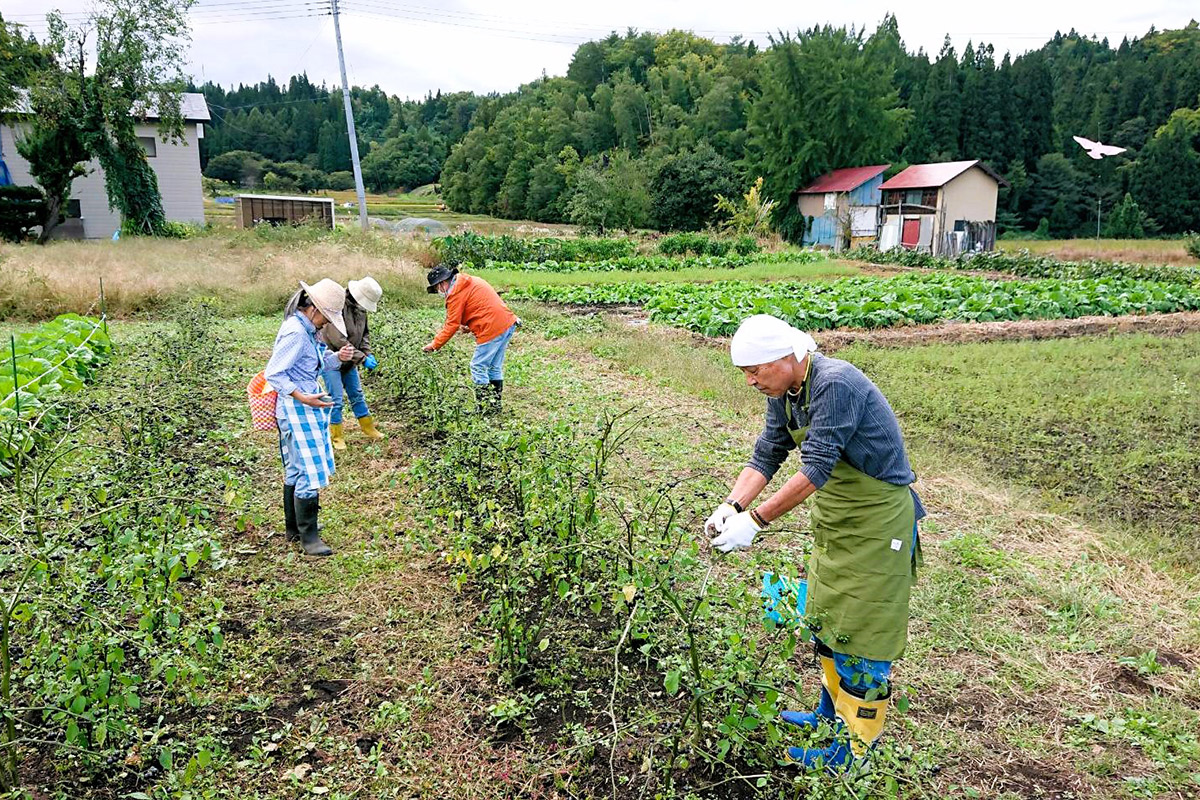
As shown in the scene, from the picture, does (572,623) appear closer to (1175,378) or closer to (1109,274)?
(1175,378)

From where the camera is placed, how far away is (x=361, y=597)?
4145 millimetres

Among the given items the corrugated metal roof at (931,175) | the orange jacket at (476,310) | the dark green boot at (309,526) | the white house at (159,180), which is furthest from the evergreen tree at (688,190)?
the dark green boot at (309,526)

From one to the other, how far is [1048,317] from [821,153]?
990 inches

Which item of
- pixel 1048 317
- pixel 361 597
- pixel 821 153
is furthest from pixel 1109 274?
pixel 361 597

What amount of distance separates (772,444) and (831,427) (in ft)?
1.47

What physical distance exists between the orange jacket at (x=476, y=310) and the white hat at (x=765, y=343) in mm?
4478

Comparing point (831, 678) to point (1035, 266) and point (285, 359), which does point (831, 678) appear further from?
point (1035, 266)

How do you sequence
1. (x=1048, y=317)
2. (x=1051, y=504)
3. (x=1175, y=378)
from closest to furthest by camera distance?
(x=1051, y=504) → (x=1175, y=378) → (x=1048, y=317)

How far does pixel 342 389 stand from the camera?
658 cm

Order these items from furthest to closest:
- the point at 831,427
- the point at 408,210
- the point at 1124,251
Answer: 1. the point at 408,210
2. the point at 1124,251
3. the point at 831,427

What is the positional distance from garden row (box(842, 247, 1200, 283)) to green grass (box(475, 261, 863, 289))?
160 inches

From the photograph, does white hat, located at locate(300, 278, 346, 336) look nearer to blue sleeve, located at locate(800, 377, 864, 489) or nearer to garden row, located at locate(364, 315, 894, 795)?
garden row, located at locate(364, 315, 894, 795)

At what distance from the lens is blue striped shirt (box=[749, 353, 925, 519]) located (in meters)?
2.62

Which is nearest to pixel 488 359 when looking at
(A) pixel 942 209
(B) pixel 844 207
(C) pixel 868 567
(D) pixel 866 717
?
(C) pixel 868 567
